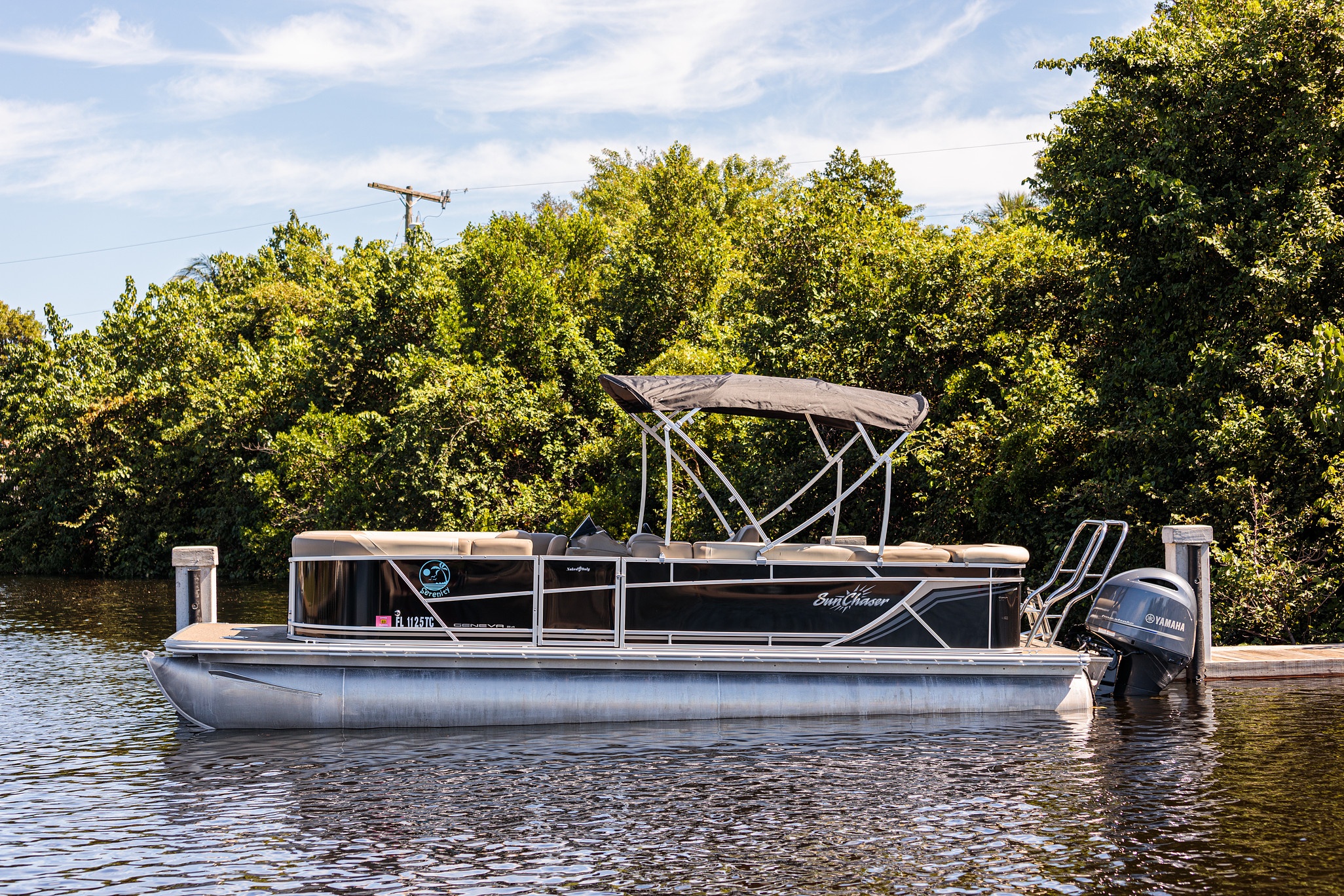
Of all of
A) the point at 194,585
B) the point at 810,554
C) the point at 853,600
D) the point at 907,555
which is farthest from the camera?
the point at 194,585

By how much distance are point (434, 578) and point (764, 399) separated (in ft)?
11.8

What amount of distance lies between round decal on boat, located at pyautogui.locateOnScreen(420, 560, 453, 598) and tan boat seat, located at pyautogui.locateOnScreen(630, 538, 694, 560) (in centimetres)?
179

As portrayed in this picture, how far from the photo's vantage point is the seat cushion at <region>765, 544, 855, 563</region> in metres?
11.9

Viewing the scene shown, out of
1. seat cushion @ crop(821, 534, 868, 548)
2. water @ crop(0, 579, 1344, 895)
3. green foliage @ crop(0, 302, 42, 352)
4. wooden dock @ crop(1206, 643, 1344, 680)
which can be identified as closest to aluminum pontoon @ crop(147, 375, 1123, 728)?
seat cushion @ crop(821, 534, 868, 548)

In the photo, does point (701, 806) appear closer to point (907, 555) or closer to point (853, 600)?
point (853, 600)

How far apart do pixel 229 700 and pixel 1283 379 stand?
14065 mm

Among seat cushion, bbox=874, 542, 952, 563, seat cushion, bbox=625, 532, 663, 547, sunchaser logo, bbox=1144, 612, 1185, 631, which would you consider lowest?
sunchaser logo, bbox=1144, 612, 1185, 631

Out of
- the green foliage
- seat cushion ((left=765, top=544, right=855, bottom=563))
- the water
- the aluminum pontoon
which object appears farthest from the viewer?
the green foliage

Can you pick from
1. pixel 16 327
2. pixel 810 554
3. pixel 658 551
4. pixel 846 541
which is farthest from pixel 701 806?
pixel 16 327

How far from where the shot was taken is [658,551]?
38.6 ft

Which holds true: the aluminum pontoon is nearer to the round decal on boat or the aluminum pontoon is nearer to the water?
the round decal on boat

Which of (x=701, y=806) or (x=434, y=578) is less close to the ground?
(x=434, y=578)

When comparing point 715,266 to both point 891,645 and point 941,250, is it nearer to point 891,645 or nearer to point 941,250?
point 941,250

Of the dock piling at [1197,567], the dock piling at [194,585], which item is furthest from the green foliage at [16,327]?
the dock piling at [1197,567]
